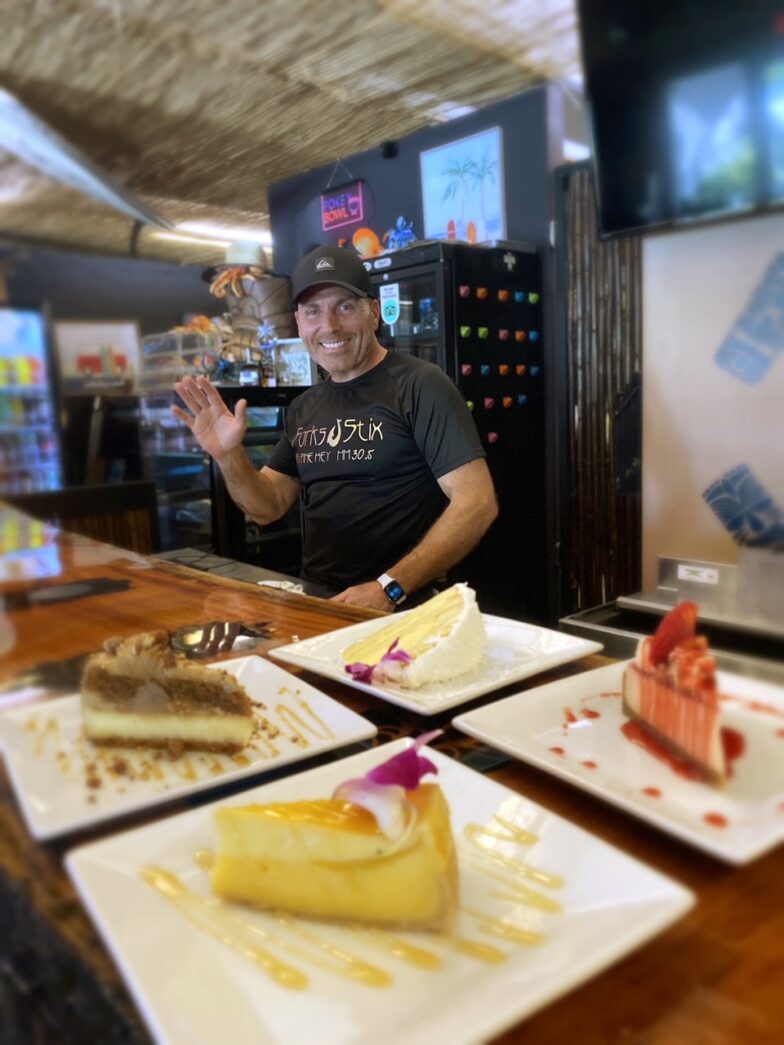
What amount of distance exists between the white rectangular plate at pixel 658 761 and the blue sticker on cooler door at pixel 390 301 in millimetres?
2417

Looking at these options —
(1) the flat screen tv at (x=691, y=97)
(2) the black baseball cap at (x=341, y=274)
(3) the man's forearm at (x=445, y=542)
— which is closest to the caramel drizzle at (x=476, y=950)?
(1) the flat screen tv at (x=691, y=97)

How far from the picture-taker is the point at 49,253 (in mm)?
508

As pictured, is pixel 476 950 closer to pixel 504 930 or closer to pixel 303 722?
pixel 504 930

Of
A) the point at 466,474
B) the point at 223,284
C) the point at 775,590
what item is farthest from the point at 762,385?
the point at 466,474

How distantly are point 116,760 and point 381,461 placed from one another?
4.67 feet

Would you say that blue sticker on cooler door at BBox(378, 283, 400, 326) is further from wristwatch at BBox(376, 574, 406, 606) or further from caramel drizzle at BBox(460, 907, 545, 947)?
caramel drizzle at BBox(460, 907, 545, 947)

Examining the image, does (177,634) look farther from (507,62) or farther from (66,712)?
(507,62)

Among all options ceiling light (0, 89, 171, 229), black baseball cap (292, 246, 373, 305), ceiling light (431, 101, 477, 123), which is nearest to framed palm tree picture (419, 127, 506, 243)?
ceiling light (431, 101, 477, 123)

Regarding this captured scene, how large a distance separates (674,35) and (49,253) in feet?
1.36

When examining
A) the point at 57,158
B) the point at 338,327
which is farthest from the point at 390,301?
the point at 57,158

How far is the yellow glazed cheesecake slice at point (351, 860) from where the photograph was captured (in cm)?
56

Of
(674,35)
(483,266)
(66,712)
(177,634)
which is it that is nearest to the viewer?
(674,35)

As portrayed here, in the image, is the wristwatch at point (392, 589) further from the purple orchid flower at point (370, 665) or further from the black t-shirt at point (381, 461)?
the purple orchid flower at point (370, 665)

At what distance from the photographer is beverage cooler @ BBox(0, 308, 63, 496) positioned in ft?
1.70
